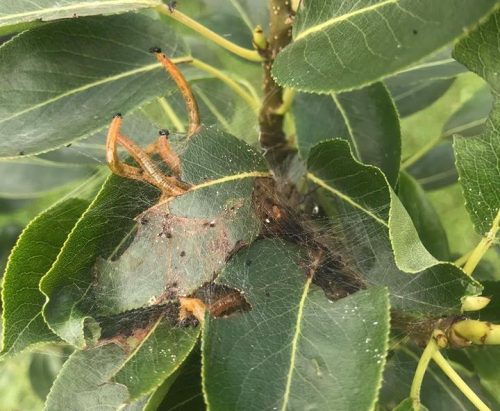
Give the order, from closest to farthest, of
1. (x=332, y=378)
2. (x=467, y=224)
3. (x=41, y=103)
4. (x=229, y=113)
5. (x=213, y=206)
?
(x=332, y=378) → (x=213, y=206) → (x=41, y=103) → (x=229, y=113) → (x=467, y=224)

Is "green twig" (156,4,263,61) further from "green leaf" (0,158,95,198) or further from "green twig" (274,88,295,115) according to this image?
"green leaf" (0,158,95,198)

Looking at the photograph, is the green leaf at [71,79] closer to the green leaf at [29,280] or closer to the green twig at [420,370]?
the green leaf at [29,280]

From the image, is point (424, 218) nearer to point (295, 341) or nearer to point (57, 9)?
point (295, 341)

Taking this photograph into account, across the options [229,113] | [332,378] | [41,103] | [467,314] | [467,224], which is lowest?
[467,224]

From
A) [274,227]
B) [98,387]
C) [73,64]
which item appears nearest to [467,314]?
[274,227]

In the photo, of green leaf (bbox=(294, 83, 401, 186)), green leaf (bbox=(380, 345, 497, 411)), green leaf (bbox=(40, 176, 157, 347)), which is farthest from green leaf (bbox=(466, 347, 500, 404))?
green leaf (bbox=(40, 176, 157, 347))

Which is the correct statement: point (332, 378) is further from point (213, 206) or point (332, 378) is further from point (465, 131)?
point (465, 131)

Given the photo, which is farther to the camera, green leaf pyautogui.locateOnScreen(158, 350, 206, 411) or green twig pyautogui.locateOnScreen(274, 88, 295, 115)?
green twig pyautogui.locateOnScreen(274, 88, 295, 115)
